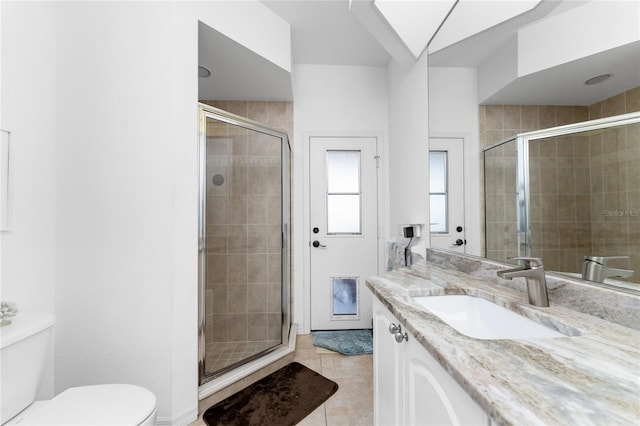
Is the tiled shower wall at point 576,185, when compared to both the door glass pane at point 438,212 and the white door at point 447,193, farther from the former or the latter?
the door glass pane at point 438,212

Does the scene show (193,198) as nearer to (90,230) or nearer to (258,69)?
(90,230)

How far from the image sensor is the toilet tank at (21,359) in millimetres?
992

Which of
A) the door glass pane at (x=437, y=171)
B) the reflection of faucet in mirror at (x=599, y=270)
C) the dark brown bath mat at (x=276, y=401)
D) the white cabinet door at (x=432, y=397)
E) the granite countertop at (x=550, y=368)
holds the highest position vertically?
the door glass pane at (x=437, y=171)

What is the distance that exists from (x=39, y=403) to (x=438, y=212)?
2122 mm

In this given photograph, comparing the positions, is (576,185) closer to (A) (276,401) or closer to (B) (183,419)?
(A) (276,401)

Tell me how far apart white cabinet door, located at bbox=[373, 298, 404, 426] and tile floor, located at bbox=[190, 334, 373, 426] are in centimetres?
47

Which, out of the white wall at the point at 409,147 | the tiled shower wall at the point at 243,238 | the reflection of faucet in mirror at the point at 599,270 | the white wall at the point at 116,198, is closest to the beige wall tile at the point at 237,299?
the tiled shower wall at the point at 243,238

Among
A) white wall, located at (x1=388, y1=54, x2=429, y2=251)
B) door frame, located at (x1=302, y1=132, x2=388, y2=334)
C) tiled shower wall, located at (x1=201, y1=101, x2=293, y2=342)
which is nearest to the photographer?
tiled shower wall, located at (x1=201, y1=101, x2=293, y2=342)

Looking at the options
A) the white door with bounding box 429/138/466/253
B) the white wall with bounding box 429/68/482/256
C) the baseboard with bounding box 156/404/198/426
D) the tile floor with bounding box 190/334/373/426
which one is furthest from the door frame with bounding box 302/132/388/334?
the baseboard with bounding box 156/404/198/426

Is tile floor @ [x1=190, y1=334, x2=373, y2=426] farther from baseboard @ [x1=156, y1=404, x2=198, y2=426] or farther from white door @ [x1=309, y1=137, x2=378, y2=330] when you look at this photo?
white door @ [x1=309, y1=137, x2=378, y2=330]

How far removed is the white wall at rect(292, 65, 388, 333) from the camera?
2.64 metres

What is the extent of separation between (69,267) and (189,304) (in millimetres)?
643

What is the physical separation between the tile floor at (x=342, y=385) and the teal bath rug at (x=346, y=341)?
0.05m

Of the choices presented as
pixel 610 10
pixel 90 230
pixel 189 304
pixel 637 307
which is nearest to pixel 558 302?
pixel 637 307
